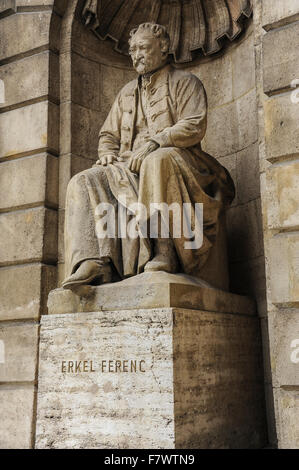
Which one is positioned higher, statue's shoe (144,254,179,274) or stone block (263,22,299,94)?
stone block (263,22,299,94)

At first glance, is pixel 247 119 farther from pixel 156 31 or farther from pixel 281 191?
pixel 281 191

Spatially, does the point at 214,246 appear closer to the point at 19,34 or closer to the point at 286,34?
the point at 286,34

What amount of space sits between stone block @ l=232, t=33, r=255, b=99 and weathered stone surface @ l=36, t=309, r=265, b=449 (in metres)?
2.30

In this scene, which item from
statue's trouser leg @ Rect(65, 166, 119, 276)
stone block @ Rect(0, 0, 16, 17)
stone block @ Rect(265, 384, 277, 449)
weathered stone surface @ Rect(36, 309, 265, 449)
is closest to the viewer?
weathered stone surface @ Rect(36, 309, 265, 449)

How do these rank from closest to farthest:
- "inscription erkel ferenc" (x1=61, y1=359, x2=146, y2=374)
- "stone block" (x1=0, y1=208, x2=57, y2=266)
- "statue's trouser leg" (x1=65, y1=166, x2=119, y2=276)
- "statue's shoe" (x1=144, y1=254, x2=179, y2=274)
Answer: "inscription erkel ferenc" (x1=61, y1=359, x2=146, y2=374) → "statue's shoe" (x1=144, y1=254, x2=179, y2=274) → "statue's trouser leg" (x1=65, y1=166, x2=119, y2=276) → "stone block" (x1=0, y1=208, x2=57, y2=266)

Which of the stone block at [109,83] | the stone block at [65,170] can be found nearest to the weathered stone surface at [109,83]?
the stone block at [109,83]

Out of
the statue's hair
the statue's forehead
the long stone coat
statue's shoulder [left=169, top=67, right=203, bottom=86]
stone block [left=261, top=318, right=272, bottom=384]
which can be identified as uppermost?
the statue's hair

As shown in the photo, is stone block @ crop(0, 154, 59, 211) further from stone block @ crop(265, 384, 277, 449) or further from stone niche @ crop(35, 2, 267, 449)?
stone block @ crop(265, 384, 277, 449)

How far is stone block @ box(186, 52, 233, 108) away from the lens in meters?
5.38

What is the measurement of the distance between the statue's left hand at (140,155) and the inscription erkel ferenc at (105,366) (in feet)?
4.41

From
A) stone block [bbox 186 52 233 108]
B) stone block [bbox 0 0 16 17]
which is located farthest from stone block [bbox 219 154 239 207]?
stone block [bbox 0 0 16 17]

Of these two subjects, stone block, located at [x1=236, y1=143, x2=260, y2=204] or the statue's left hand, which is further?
stone block, located at [x1=236, y1=143, x2=260, y2=204]

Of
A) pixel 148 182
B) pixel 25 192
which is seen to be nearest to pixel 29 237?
pixel 25 192

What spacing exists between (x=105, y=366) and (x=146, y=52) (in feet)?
7.79
